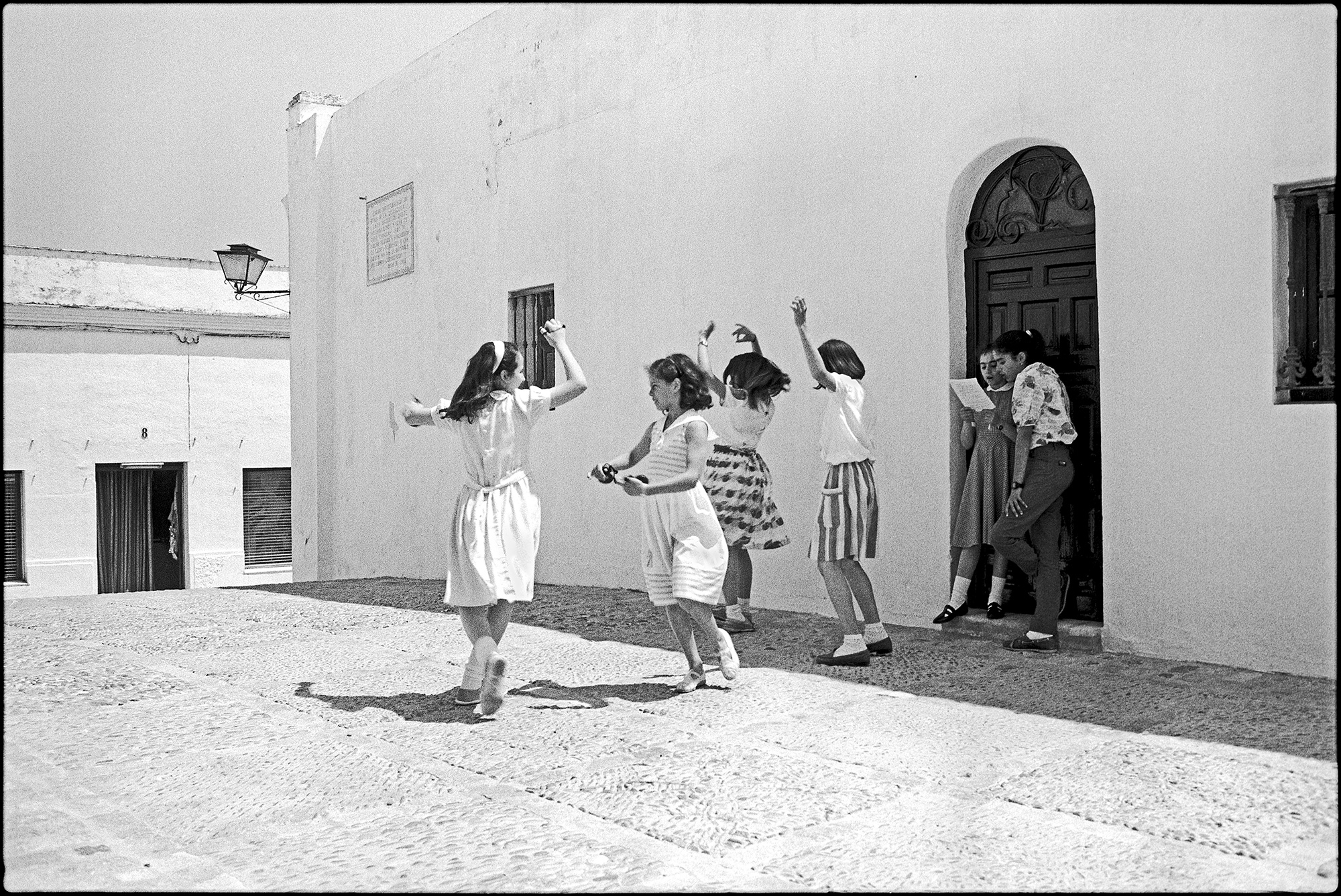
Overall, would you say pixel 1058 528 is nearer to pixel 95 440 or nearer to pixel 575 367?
pixel 575 367

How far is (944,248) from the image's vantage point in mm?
6660

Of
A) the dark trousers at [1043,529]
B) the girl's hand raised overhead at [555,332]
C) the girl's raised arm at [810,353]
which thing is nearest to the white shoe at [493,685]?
the girl's hand raised overhead at [555,332]

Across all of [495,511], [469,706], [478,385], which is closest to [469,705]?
[469,706]

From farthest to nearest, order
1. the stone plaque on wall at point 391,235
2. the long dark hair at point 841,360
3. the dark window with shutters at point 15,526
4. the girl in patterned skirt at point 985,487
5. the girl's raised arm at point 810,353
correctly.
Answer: the dark window with shutters at point 15,526
the stone plaque on wall at point 391,235
the girl in patterned skirt at point 985,487
the long dark hair at point 841,360
the girl's raised arm at point 810,353

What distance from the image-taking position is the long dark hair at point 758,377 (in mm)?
6164

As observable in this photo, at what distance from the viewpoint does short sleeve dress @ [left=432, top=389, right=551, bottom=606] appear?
15.7ft

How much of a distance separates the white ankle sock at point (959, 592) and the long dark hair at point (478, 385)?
Result: 2951 mm

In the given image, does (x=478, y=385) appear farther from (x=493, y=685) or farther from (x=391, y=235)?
(x=391, y=235)

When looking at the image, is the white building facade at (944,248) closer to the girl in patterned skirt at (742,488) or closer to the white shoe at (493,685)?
the girl in patterned skirt at (742,488)

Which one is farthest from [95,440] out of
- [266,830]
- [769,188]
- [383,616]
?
[266,830]

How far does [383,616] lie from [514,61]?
5.05m

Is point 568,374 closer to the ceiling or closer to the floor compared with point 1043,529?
closer to the ceiling

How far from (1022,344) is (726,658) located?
7.69ft

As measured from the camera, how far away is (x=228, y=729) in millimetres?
4617
